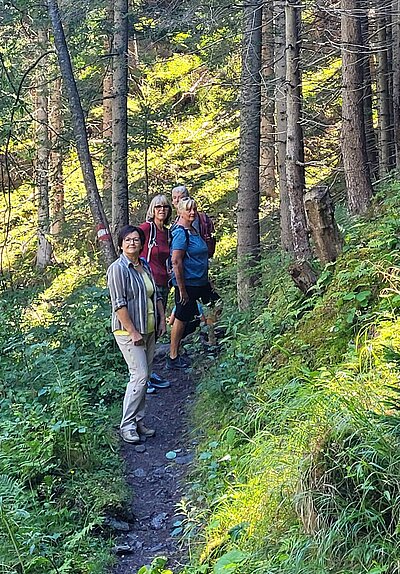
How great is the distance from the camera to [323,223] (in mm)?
6637

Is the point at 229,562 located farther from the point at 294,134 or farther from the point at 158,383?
the point at 294,134

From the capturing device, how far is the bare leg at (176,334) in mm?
8539

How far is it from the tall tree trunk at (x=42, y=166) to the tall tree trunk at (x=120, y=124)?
166 inches

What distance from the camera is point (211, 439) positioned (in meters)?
6.16

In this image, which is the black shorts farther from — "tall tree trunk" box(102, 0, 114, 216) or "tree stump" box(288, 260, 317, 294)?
"tall tree trunk" box(102, 0, 114, 216)

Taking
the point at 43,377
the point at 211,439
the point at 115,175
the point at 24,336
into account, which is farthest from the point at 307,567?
the point at 115,175

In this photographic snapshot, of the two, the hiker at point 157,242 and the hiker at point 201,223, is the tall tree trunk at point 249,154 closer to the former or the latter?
the hiker at point 201,223

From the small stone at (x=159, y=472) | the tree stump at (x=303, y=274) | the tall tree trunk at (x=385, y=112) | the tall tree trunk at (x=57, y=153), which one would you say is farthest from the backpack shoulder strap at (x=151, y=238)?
the tall tree trunk at (x=57, y=153)

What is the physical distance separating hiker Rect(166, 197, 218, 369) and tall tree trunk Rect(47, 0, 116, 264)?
9.35 ft

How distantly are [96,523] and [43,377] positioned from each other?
9.97 feet

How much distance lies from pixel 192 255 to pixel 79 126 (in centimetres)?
376

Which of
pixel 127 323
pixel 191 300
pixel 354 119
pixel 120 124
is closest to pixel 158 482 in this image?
pixel 127 323

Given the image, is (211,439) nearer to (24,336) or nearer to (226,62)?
(24,336)

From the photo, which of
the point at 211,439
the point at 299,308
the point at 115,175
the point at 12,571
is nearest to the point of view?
the point at 12,571
